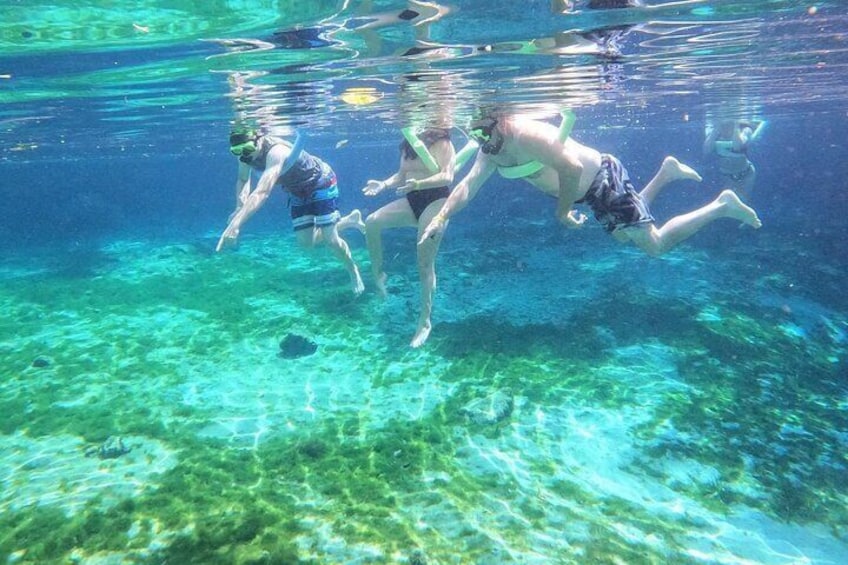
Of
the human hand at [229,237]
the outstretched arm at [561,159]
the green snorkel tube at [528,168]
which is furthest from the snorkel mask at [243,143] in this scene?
the outstretched arm at [561,159]

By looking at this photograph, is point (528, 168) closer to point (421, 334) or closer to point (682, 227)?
point (682, 227)

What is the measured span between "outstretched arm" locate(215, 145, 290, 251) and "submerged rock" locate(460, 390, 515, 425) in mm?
4582

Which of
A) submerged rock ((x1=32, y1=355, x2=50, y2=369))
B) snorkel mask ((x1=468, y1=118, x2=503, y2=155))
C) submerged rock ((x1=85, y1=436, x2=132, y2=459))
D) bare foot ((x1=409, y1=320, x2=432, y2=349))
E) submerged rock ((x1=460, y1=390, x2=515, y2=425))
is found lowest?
submerged rock ((x1=32, y1=355, x2=50, y2=369))

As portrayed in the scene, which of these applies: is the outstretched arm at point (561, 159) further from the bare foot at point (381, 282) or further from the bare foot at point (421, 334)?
the bare foot at point (381, 282)

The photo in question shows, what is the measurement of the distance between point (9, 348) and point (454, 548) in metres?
12.3

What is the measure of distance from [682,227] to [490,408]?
4.21 metres

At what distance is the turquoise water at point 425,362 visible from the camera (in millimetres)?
5430

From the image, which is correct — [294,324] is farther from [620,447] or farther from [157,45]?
[620,447]

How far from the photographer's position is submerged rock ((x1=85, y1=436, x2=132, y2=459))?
679 cm

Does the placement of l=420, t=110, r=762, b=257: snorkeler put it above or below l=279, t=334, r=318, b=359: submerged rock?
above

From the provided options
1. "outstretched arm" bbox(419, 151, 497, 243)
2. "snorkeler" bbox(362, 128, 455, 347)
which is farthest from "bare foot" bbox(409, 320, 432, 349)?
"outstretched arm" bbox(419, 151, 497, 243)

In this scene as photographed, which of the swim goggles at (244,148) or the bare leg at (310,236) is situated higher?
the swim goggles at (244,148)

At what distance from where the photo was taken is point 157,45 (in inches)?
344

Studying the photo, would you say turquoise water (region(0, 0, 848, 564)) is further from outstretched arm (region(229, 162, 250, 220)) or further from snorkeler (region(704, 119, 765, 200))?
outstretched arm (region(229, 162, 250, 220))
